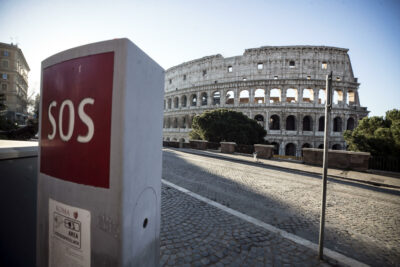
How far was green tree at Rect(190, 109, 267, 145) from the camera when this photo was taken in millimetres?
21984

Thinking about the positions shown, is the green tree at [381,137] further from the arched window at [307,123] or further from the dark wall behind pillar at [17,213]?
the dark wall behind pillar at [17,213]

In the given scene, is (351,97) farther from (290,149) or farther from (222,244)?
(222,244)

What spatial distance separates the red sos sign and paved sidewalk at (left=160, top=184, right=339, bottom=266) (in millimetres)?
2101

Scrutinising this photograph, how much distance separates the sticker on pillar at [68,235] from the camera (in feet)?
3.59

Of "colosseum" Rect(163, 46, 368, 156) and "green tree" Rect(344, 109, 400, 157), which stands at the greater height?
"colosseum" Rect(163, 46, 368, 156)

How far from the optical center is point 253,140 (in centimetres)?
2233

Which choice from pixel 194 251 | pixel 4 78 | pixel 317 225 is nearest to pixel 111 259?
pixel 194 251

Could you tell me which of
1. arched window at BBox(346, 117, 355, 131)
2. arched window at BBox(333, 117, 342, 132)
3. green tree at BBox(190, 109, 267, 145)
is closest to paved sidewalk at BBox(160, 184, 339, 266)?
green tree at BBox(190, 109, 267, 145)

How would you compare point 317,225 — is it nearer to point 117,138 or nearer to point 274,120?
point 117,138

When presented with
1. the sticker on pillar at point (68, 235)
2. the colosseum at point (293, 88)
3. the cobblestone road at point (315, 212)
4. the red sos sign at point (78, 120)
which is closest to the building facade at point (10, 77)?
the colosseum at point (293, 88)

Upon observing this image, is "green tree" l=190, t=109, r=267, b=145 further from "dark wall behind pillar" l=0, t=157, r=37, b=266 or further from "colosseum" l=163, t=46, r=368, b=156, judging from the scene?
"dark wall behind pillar" l=0, t=157, r=37, b=266

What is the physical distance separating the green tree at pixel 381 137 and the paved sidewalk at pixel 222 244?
15294mm

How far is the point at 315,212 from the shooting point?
4.42 meters

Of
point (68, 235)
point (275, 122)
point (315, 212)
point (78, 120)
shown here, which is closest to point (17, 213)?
point (68, 235)
